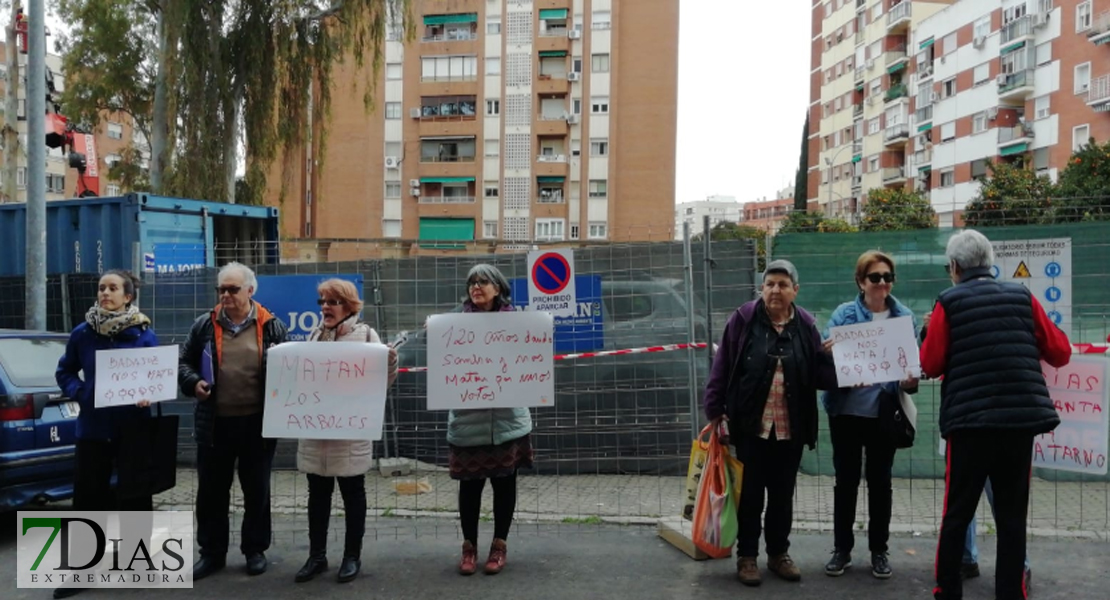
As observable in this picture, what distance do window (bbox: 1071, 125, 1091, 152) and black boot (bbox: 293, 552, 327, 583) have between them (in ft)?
146

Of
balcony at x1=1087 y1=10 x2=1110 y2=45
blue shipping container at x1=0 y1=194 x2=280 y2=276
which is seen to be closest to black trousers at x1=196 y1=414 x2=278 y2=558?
blue shipping container at x1=0 y1=194 x2=280 y2=276

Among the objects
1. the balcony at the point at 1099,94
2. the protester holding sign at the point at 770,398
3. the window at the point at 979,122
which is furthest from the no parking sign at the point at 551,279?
the window at the point at 979,122

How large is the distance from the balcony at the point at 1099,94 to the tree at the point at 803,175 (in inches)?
1261

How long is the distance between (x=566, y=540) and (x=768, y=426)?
177cm

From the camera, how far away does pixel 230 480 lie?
5195mm

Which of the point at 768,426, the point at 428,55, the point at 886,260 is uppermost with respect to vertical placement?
the point at 428,55

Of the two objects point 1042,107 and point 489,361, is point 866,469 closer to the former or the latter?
point 489,361

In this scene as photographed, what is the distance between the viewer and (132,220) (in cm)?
950

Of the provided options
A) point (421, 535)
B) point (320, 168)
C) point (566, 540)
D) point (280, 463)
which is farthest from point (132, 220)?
point (320, 168)

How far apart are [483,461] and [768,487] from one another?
5.30 feet

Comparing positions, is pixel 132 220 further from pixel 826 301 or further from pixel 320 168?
pixel 320 168

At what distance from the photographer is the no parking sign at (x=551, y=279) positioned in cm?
664

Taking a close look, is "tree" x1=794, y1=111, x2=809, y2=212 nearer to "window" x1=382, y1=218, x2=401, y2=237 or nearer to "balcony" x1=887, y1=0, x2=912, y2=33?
"balcony" x1=887, y1=0, x2=912, y2=33

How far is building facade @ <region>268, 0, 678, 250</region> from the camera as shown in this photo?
51719 millimetres
